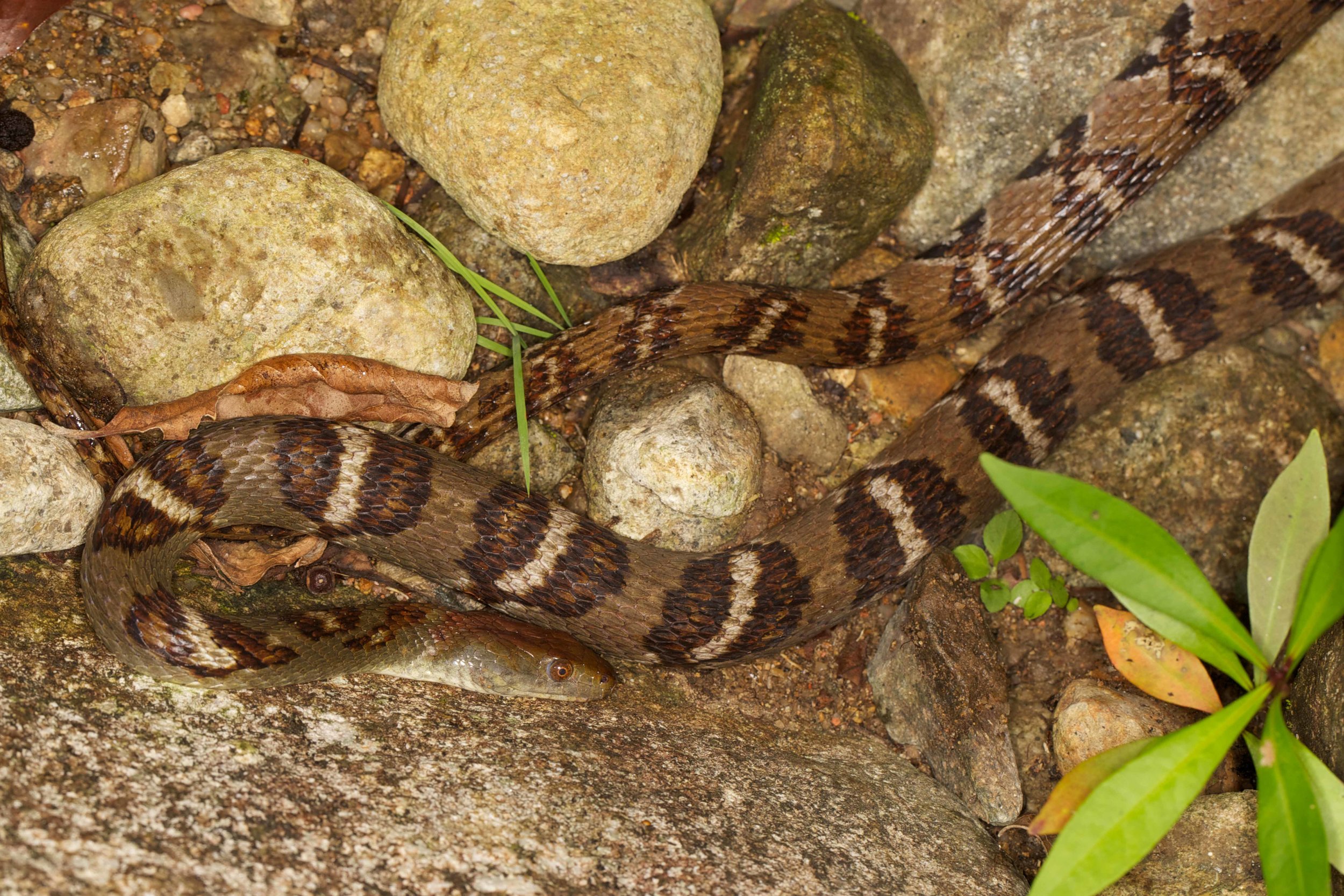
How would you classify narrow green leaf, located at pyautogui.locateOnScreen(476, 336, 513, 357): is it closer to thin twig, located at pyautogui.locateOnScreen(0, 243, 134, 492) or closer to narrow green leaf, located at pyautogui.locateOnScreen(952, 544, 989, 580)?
thin twig, located at pyautogui.locateOnScreen(0, 243, 134, 492)

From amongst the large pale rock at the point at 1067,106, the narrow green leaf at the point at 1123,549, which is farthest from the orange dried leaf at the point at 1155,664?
A: the large pale rock at the point at 1067,106

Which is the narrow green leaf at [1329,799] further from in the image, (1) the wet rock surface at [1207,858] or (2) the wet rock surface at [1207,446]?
(2) the wet rock surface at [1207,446]

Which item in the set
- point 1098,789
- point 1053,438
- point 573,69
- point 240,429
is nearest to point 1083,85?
point 1053,438

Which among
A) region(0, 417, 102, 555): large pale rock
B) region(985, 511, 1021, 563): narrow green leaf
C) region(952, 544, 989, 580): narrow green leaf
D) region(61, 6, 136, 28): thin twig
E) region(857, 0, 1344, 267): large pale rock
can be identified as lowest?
region(0, 417, 102, 555): large pale rock

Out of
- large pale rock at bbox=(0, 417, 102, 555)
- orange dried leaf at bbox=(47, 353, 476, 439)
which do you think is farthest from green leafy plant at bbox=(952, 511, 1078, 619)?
large pale rock at bbox=(0, 417, 102, 555)

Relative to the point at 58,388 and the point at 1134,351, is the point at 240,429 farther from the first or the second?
the point at 1134,351

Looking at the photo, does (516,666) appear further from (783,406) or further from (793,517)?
(783,406)

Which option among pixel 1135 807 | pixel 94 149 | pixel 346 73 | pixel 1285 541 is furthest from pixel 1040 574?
pixel 94 149
